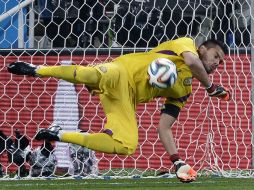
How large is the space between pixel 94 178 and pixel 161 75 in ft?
5.57

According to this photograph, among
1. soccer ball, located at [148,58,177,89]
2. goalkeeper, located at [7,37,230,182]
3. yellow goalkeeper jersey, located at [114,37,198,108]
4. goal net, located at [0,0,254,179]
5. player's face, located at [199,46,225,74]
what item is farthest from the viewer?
goal net, located at [0,0,254,179]

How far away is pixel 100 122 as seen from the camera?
9508mm

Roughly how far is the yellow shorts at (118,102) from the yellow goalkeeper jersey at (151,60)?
0.25 feet

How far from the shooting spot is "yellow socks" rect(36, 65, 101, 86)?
292 inches

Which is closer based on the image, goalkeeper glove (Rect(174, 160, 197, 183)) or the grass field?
goalkeeper glove (Rect(174, 160, 197, 183))

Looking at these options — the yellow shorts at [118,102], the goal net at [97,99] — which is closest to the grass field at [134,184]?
the yellow shorts at [118,102]

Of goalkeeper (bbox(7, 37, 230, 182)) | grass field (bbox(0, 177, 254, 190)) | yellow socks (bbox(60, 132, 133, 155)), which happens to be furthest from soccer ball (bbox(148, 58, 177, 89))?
grass field (bbox(0, 177, 254, 190))

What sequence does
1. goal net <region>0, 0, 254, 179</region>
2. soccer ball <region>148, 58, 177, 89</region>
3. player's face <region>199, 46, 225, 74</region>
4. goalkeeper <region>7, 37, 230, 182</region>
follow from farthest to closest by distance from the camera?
goal net <region>0, 0, 254, 179</region>, player's face <region>199, 46, 225, 74</region>, goalkeeper <region>7, 37, 230, 182</region>, soccer ball <region>148, 58, 177, 89</region>

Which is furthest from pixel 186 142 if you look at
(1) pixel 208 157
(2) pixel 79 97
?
(2) pixel 79 97

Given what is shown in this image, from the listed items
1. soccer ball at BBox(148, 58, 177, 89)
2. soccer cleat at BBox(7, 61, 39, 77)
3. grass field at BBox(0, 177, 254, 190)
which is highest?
soccer cleat at BBox(7, 61, 39, 77)

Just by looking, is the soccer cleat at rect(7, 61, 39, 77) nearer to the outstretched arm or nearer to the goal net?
the outstretched arm

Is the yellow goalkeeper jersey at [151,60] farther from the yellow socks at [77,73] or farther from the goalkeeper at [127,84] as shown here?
the yellow socks at [77,73]

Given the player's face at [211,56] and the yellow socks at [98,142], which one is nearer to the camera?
the yellow socks at [98,142]

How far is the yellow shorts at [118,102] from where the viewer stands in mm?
7504
